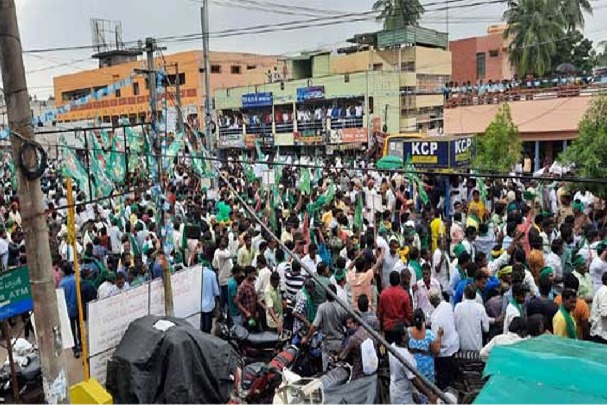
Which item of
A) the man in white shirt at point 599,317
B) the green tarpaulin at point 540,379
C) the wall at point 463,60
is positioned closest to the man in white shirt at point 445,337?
the man in white shirt at point 599,317

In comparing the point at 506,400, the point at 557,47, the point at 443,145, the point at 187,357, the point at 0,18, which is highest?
the point at 557,47

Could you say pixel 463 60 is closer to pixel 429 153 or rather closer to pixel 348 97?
pixel 348 97

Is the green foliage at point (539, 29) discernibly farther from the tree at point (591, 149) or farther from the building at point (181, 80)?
the tree at point (591, 149)

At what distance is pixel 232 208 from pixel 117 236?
302 cm

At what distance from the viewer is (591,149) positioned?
1518 centimetres

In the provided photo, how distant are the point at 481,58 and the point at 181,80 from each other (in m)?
21.5

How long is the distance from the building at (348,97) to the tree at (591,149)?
18.5 metres

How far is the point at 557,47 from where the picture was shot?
124ft

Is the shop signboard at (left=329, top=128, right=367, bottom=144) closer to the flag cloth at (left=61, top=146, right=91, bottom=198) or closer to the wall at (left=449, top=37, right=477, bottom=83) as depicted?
the wall at (left=449, top=37, right=477, bottom=83)

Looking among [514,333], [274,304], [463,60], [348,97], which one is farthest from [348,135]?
[514,333]

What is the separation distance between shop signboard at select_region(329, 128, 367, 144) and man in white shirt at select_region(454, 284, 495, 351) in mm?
28379

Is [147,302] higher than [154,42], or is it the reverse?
[154,42]

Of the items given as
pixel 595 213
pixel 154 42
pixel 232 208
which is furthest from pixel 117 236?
pixel 595 213

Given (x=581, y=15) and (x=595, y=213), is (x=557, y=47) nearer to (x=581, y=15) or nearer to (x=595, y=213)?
(x=581, y=15)
